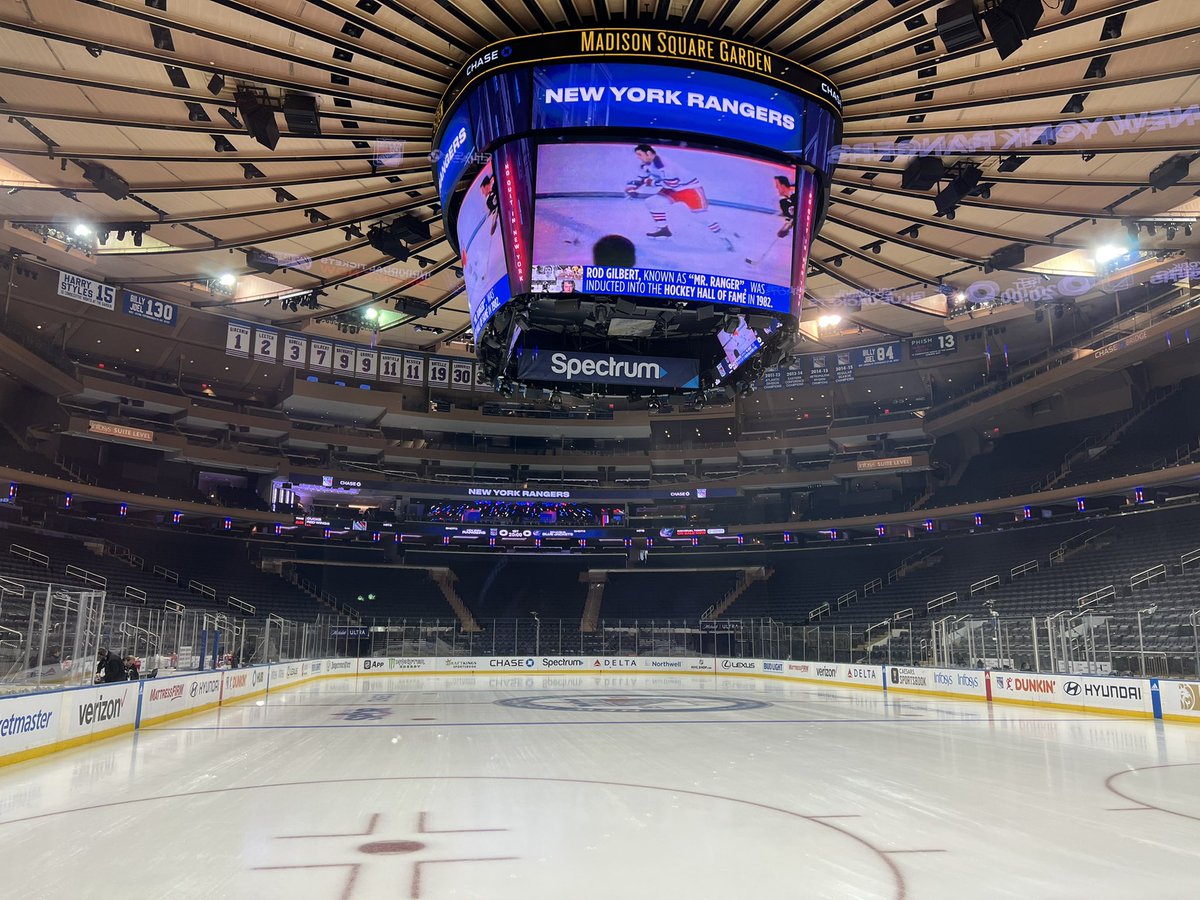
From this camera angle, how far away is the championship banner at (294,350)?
1428 inches

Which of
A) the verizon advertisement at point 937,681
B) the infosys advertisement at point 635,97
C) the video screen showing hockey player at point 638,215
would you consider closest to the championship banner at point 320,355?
the verizon advertisement at point 937,681

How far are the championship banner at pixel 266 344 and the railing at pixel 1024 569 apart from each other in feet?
105

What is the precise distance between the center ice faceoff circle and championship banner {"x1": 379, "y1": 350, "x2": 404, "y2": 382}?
19210 millimetres

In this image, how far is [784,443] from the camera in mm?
42594

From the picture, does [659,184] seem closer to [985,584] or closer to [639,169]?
[639,169]

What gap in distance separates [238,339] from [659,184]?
27.1 m

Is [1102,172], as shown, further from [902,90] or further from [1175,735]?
[1175,735]

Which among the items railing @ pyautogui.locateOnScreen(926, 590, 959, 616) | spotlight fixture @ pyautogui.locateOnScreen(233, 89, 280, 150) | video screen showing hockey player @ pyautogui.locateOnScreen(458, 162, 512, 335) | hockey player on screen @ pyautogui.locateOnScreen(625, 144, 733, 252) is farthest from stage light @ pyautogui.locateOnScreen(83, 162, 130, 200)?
railing @ pyautogui.locateOnScreen(926, 590, 959, 616)

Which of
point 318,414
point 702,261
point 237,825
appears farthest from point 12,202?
point 318,414

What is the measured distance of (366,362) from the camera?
3772 centimetres

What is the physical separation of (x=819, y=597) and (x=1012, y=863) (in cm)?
3562

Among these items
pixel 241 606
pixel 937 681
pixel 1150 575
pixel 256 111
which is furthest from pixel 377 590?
pixel 1150 575

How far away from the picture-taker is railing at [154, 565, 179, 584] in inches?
1362

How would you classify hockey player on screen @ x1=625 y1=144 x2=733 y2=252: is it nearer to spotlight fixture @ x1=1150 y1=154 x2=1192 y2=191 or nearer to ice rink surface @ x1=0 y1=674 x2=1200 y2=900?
ice rink surface @ x1=0 y1=674 x2=1200 y2=900
